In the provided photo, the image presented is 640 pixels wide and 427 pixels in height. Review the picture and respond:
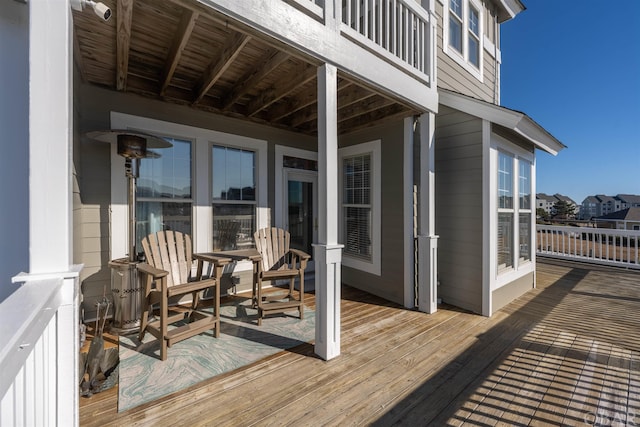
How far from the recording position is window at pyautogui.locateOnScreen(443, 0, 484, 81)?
15.8 ft

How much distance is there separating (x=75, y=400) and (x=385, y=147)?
401 cm

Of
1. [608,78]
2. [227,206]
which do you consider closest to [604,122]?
[608,78]

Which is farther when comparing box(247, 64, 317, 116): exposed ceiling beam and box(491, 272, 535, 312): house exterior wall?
box(491, 272, 535, 312): house exterior wall

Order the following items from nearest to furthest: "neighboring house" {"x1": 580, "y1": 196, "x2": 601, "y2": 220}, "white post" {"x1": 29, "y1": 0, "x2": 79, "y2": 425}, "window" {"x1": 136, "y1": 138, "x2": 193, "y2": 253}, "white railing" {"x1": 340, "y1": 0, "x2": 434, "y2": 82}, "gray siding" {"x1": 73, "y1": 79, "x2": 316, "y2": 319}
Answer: "white post" {"x1": 29, "y1": 0, "x2": 79, "y2": 425}, "white railing" {"x1": 340, "y1": 0, "x2": 434, "y2": 82}, "gray siding" {"x1": 73, "y1": 79, "x2": 316, "y2": 319}, "window" {"x1": 136, "y1": 138, "x2": 193, "y2": 253}, "neighboring house" {"x1": 580, "y1": 196, "x2": 601, "y2": 220}

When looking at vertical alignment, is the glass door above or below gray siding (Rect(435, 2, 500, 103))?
below

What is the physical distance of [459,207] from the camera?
385cm

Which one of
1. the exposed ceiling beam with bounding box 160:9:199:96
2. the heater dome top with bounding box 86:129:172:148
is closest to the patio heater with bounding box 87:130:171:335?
the heater dome top with bounding box 86:129:172:148

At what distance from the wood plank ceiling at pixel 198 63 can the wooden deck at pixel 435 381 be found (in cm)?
261

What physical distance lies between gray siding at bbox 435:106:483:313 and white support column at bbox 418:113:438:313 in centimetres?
44

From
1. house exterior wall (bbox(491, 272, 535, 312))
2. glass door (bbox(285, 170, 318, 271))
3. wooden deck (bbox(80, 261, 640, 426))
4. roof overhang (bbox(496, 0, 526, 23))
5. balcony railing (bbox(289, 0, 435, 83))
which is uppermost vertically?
roof overhang (bbox(496, 0, 526, 23))

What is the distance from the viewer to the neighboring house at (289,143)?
4.95 ft

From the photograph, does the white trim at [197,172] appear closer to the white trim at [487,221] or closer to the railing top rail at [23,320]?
the railing top rail at [23,320]

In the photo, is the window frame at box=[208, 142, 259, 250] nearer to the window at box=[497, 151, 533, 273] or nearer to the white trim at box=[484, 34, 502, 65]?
the window at box=[497, 151, 533, 273]

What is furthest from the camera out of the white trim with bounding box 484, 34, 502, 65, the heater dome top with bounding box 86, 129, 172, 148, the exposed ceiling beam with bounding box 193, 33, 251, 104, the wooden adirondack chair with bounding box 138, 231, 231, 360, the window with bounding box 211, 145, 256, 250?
the white trim with bounding box 484, 34, 502, 65
